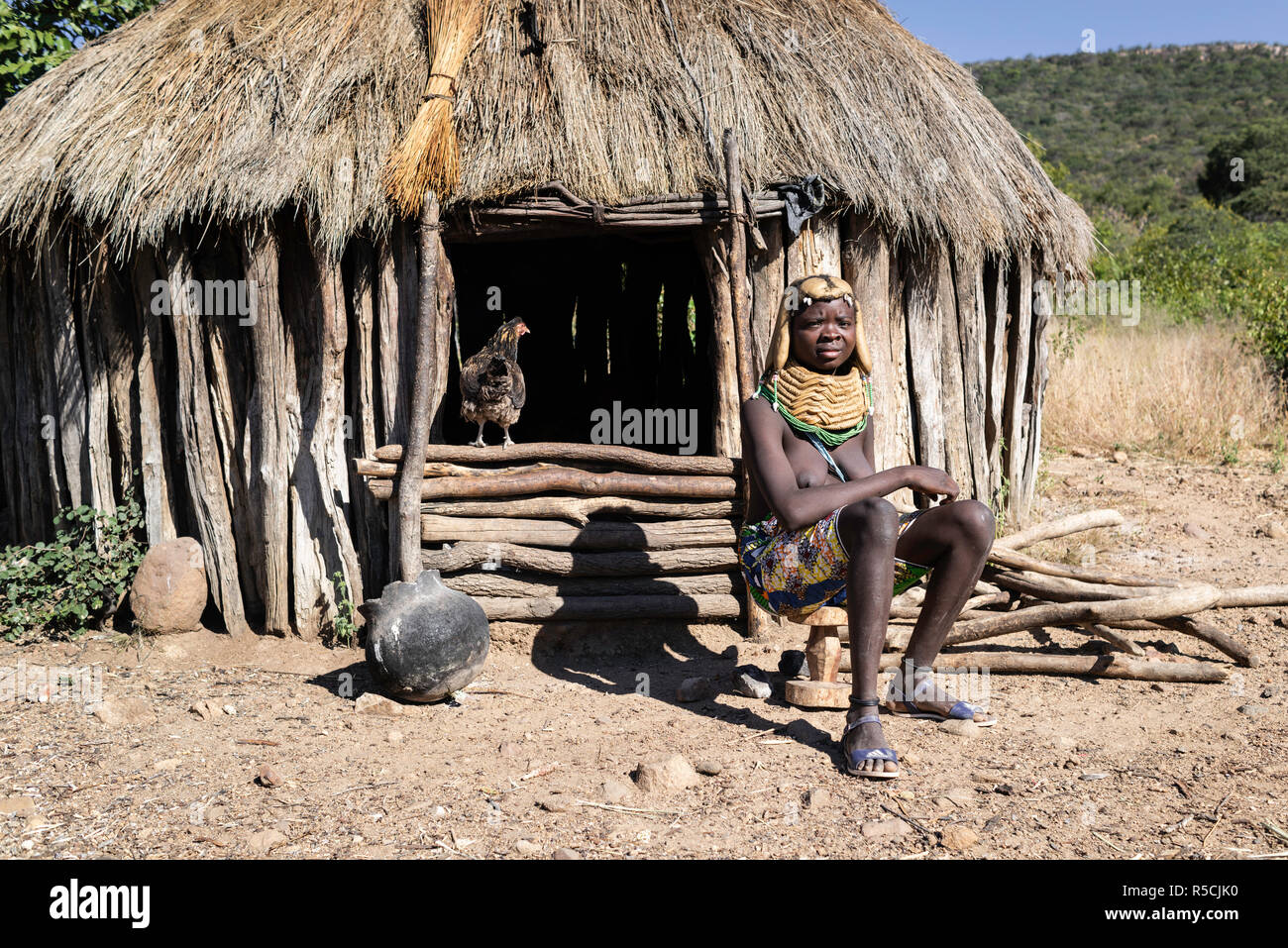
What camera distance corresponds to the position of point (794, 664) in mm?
4070

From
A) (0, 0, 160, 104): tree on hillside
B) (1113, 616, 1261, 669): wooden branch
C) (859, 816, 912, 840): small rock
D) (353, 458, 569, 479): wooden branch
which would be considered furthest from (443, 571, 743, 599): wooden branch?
(0, 0, 160, 104): tree on hillside

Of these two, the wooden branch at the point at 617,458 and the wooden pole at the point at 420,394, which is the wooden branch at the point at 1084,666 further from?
the wooden pole at the point at 420,394

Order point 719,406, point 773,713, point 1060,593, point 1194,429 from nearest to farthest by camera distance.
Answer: point 773,713
point 1060,593
point 719,406
point 1194,429

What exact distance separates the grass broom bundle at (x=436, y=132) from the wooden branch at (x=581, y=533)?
140 centimetres

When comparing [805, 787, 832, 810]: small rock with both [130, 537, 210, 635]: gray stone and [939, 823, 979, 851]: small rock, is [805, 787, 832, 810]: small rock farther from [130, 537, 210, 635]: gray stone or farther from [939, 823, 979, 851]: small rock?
[130, 537, 210, 635]: gray stone

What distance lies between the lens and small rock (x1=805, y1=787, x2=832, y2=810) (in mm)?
3008

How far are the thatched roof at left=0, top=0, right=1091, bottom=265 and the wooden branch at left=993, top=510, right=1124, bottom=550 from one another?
56.6 inches

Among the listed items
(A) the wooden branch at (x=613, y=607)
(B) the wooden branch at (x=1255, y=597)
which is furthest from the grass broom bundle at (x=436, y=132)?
(B) the wooden branch at (x=1255, y=597)

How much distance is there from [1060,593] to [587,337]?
17.2 feet

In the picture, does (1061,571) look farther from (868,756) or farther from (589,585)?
(589,585)

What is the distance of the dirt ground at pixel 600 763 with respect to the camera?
2.85 m

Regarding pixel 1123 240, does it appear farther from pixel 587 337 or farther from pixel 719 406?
pixel 719 406
